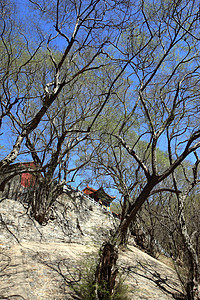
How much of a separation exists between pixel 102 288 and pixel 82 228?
6534mm

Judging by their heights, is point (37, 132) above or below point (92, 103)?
below

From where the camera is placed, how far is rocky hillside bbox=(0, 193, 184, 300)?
11.3 feet

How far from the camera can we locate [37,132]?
10008 mm

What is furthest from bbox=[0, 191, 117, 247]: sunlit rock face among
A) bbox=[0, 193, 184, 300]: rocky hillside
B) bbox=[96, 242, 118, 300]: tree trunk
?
bbox=[96, 242, 118, 300]: tree trunk

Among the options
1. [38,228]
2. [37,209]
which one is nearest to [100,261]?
[38,228]

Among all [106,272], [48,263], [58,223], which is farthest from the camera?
[58,223]

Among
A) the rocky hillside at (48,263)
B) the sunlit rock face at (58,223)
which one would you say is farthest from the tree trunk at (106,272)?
the sunlit rock face at (58,223)

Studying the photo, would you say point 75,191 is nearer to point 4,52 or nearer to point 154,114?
point 154,114

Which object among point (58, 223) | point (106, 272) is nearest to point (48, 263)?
point (106, 272)

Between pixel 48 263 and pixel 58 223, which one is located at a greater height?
pixel 58 223

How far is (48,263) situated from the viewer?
4.44 meters

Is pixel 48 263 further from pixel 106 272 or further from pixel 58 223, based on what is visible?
pixel 58 223

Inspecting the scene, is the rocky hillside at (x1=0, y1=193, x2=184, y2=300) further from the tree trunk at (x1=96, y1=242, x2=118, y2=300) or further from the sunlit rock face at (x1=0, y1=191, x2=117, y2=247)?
the tree trunk at (x1=96, y1=242, x2=118, y2=300)

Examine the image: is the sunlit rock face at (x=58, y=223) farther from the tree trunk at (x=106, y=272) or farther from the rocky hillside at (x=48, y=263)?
the tree trunk at (x=106, y=272)
